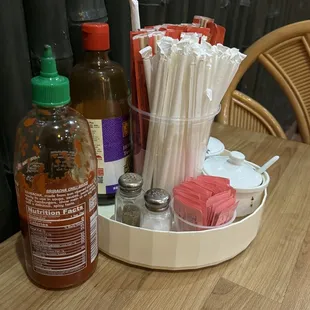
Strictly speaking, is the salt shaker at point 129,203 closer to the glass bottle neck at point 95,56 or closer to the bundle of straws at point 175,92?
the bundle of straws at point 175,92

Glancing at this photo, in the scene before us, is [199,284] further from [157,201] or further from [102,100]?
[102,100]

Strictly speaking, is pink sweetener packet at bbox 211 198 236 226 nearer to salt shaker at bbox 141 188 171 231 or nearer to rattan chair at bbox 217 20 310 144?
salt shaker at bbox 141 188 171 231

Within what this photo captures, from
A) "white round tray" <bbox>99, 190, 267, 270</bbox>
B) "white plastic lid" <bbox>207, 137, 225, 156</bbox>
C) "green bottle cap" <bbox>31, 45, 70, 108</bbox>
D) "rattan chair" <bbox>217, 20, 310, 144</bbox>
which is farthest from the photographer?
"rattan chair" <bbox>217, 20, 310, 144</bbox>

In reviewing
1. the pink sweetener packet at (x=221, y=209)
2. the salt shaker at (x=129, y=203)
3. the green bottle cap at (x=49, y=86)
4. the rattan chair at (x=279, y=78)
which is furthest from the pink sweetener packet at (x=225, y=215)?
the rattan chair at (x=279, y=78)

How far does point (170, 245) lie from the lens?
0.53m

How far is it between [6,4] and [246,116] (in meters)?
0.77

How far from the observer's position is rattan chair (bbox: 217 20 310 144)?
1.14 metres

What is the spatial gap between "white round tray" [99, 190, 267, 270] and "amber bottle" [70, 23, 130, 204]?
9 centimetres

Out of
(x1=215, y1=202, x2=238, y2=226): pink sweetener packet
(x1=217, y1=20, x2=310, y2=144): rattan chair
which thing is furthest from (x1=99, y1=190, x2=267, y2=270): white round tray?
(x1=217, y1=20, x2=310, y2=144): rattan chair

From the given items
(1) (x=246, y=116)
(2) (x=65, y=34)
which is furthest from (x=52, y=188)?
(1) (x=246, y=116)

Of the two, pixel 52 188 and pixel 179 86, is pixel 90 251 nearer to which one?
pixel 52 188

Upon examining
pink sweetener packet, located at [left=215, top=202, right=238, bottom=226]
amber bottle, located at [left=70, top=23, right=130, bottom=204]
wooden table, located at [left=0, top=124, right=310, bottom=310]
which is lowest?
wooden table, located at [left=0, top=124, right=310, bottom=310]

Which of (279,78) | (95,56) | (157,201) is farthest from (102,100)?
(279,78)

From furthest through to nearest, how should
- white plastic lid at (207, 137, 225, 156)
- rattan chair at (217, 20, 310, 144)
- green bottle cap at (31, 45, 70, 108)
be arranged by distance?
rattan chair at (217, 20, 310, 144) → white plastic lid at (207, 137, 225, 156) → green bottle cap at (31, 45, 70, 108)
